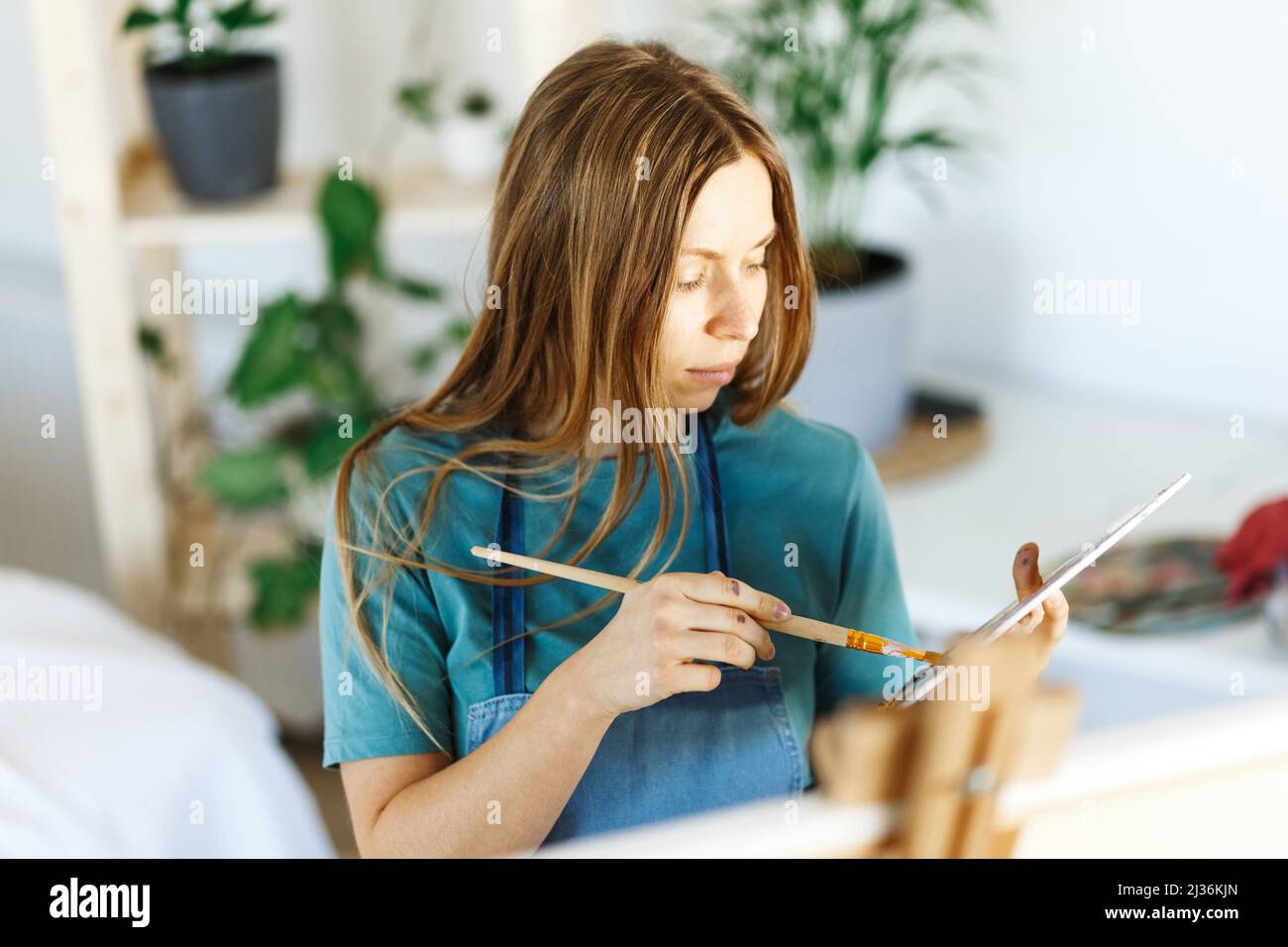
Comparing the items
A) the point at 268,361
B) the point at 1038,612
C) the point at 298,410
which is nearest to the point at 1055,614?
the point at 1038,612

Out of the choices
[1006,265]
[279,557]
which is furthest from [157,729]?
[1006,265]

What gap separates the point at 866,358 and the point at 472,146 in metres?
0.62

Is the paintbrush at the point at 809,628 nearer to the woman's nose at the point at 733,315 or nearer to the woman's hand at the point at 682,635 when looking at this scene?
the woman's hand at the point at 682,635

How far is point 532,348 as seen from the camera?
0.80 m

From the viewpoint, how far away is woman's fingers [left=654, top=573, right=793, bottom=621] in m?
0.68

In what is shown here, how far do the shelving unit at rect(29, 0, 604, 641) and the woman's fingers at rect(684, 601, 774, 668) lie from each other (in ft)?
3.75

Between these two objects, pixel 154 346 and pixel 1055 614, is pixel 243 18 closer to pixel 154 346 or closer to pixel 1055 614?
pixel 154 346

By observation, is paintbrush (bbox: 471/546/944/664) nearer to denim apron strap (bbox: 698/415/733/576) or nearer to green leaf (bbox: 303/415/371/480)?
denim apron strap (bbox: 698/415/733/576)

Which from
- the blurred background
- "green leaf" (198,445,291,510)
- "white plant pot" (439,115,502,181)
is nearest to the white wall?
the blurred background

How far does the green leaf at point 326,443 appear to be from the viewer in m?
1.92

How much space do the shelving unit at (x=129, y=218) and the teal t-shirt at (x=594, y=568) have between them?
3.21ft
